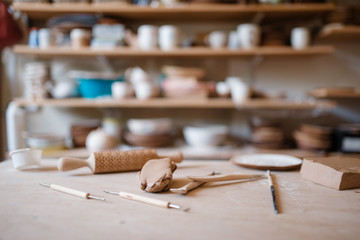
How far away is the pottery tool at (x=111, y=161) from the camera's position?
0.87 m

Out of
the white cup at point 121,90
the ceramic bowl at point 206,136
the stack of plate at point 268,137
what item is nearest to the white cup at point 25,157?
the white cup at point 121,90

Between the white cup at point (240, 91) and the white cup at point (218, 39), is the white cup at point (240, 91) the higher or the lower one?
the lower one

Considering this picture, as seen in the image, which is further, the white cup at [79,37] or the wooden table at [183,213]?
the white cup at [79,37]

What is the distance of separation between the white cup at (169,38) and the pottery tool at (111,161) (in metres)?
1.17

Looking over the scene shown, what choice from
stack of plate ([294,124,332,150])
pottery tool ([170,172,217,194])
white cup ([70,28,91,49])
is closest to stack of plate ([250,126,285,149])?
stack of plate ([294,124,332,150])

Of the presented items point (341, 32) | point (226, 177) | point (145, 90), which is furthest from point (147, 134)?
point (341, 32)

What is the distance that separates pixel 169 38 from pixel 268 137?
3.40 feet

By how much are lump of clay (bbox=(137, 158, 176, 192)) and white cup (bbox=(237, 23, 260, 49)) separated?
1442 mm

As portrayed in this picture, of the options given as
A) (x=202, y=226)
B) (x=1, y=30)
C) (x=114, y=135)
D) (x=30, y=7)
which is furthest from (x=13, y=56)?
(x=202, y=226)

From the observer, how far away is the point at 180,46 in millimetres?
2025

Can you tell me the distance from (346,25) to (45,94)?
235 cm

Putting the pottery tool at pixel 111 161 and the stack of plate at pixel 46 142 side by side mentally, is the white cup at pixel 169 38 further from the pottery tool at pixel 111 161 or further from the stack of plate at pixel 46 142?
the pottery tool at pixel 111 161

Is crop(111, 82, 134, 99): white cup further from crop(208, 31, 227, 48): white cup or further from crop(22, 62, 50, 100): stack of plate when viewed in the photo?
crop(208, 31, 227, 48): white cup

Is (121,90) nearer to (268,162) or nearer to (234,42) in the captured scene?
(234,42)
